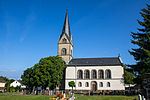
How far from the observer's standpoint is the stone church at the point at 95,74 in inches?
1918

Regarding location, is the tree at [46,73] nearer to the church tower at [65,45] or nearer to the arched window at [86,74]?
the church tower at [65,45]

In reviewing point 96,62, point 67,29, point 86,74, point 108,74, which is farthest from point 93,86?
point 67,29

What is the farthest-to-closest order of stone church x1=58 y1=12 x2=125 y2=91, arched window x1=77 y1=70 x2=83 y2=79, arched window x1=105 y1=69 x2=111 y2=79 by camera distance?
arched window x1=77 y1=70 x2=83 y2=79
arched window x1=105 y1=69 x2=111 y2=79
stone church x1=58 y1=12 x2=125 y2=91

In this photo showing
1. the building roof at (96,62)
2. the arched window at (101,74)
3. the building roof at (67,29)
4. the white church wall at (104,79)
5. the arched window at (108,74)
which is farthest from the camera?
the building roof at (67,29)

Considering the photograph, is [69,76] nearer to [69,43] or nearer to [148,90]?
[69,43]

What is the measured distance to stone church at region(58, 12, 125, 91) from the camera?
160 feet

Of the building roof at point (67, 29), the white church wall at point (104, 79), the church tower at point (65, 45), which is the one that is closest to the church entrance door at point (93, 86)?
the white church wall at point (104, 79)

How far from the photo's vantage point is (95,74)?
168ft

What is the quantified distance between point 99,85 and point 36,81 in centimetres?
2067

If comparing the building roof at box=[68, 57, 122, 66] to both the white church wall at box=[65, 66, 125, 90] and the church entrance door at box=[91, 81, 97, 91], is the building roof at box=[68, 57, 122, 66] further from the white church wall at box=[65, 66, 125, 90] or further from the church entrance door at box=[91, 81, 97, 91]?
the church entrance door at box=[91, 81, 97, 91]

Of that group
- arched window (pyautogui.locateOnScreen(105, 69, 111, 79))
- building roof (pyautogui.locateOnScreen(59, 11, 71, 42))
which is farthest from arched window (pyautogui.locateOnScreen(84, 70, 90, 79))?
building roof (pyautogui.locateOnScreen(59, 11, 71, 42))

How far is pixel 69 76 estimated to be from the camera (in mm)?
52125

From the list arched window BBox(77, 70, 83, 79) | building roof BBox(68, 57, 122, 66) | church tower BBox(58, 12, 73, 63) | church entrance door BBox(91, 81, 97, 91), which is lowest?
church entrance door BBox(91, 81, 97, 91)

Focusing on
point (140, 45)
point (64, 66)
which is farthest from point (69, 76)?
point (140, 45)
